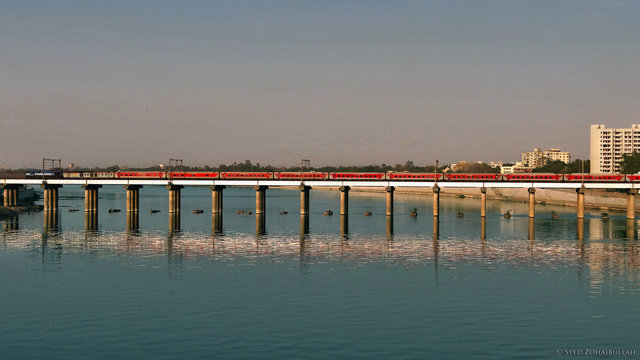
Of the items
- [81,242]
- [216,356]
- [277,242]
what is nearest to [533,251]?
[277,242]

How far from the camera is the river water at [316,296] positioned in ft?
126

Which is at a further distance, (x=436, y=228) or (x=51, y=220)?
(x=51, y=220)

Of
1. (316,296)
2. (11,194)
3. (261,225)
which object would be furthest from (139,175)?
(316,296)

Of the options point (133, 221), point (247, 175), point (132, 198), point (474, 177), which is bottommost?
point (133, 221)

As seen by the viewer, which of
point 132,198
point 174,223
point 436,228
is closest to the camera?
point 436,228

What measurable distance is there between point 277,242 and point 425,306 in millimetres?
45280

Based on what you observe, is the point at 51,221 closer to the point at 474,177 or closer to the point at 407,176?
the point at 407,176

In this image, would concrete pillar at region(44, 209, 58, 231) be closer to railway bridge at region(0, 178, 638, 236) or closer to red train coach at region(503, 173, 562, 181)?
railway bridge at region(0, 178, 638, 236)

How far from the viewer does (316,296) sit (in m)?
52.6

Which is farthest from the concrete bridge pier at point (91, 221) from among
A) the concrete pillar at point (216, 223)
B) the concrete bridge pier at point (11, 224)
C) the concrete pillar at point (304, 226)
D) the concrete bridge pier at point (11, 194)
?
the concrete pillar at point (304, 226)

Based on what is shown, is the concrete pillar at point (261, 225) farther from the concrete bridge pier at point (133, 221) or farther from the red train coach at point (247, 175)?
the concrete bridge pier at point (133, 221)

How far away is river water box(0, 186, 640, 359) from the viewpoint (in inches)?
1507

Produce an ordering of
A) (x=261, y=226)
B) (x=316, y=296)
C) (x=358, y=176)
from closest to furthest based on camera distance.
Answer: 1. (x=316, y=296)
2. (x=261, y=226)
3. (x=358, y=176)

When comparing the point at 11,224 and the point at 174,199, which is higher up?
the point at 174,199
